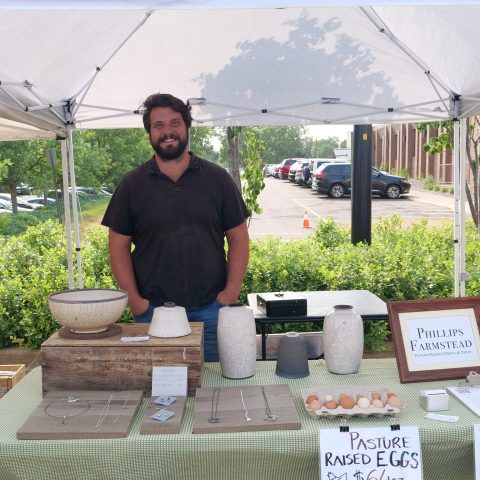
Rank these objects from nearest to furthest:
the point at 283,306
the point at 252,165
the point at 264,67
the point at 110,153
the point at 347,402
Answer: the point at 347,402, the point at 283,306, the point at 264,67, the point at 252,165, the point at 110,153

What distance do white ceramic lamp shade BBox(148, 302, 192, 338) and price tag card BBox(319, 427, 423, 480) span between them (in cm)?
52

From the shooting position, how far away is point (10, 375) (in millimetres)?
2766

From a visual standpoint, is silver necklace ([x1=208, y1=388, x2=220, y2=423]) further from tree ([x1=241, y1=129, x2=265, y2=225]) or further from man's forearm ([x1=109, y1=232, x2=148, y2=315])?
tree ([x1=241, y1=129, x2=265, y2=225])

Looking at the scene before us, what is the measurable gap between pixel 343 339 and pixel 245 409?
16.9 inches

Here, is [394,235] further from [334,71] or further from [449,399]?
[449,399]

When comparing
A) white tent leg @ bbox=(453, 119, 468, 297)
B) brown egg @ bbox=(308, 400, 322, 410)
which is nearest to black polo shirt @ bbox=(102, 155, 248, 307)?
brown egg @ bbox=(308, 400, 322, 410)

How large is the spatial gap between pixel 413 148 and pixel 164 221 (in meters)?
32.7

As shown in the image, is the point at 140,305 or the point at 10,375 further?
the point at 10,375

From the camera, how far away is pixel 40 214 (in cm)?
1500

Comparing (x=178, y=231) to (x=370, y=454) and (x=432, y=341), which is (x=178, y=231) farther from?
(x=370, y=454)

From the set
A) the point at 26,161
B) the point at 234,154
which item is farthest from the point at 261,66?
the point at 26,161

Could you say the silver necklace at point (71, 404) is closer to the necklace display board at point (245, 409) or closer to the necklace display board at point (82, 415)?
the necklace display board at point (82, 415)

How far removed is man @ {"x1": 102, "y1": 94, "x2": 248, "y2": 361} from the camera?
238 centimetres

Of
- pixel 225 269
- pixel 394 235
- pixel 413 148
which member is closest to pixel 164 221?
pixel 225 269
